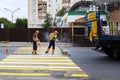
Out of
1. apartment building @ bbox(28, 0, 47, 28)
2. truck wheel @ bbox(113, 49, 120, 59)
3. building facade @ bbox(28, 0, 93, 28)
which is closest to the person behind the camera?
truck wheel @ bbox(113, 49, 120, 59)

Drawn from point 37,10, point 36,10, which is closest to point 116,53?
point 37,10

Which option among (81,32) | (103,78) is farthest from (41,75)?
(81,32)

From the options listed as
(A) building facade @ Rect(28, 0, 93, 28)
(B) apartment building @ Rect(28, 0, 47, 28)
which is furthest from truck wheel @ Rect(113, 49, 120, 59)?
(B) apartment building @ Rect(28, 0, 47, 28)

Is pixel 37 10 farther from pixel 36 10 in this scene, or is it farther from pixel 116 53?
pixel 116 53

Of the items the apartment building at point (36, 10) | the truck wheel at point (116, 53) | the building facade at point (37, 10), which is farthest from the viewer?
the apartment building at point (36, 10)

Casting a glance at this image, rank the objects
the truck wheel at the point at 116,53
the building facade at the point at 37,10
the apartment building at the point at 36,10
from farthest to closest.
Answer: the apartment building at the point at 36,10
the building facade at the point at 37,10
the truck wheel at the point at 116,53

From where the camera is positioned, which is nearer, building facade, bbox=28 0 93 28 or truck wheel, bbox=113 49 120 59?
truck wheel, bbox=113 49 120 59

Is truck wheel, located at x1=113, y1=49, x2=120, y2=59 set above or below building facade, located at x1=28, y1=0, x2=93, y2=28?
below

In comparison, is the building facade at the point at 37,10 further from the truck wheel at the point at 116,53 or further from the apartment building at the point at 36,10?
the truck wheel at the point at 116,53

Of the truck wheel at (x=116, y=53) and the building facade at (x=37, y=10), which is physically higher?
the building facade at (x=37, y=10)

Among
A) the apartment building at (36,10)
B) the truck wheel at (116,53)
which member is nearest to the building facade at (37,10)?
the apartment building at (36,10)

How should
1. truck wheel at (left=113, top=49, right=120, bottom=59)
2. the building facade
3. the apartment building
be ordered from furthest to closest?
the apartment building → the building facade → truck wheel at (left=113, top=49, right=120, bottom=59)

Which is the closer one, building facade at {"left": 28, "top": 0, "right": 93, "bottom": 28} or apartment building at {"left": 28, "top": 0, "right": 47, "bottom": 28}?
building facade at {"left": 28, "top": 0, "right": 93, "bottom": 28}

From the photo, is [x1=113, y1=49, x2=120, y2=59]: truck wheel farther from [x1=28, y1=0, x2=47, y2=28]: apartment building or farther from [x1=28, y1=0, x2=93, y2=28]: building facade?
[x1=28, y1=0, x2=47, y2=28]: apartment building
